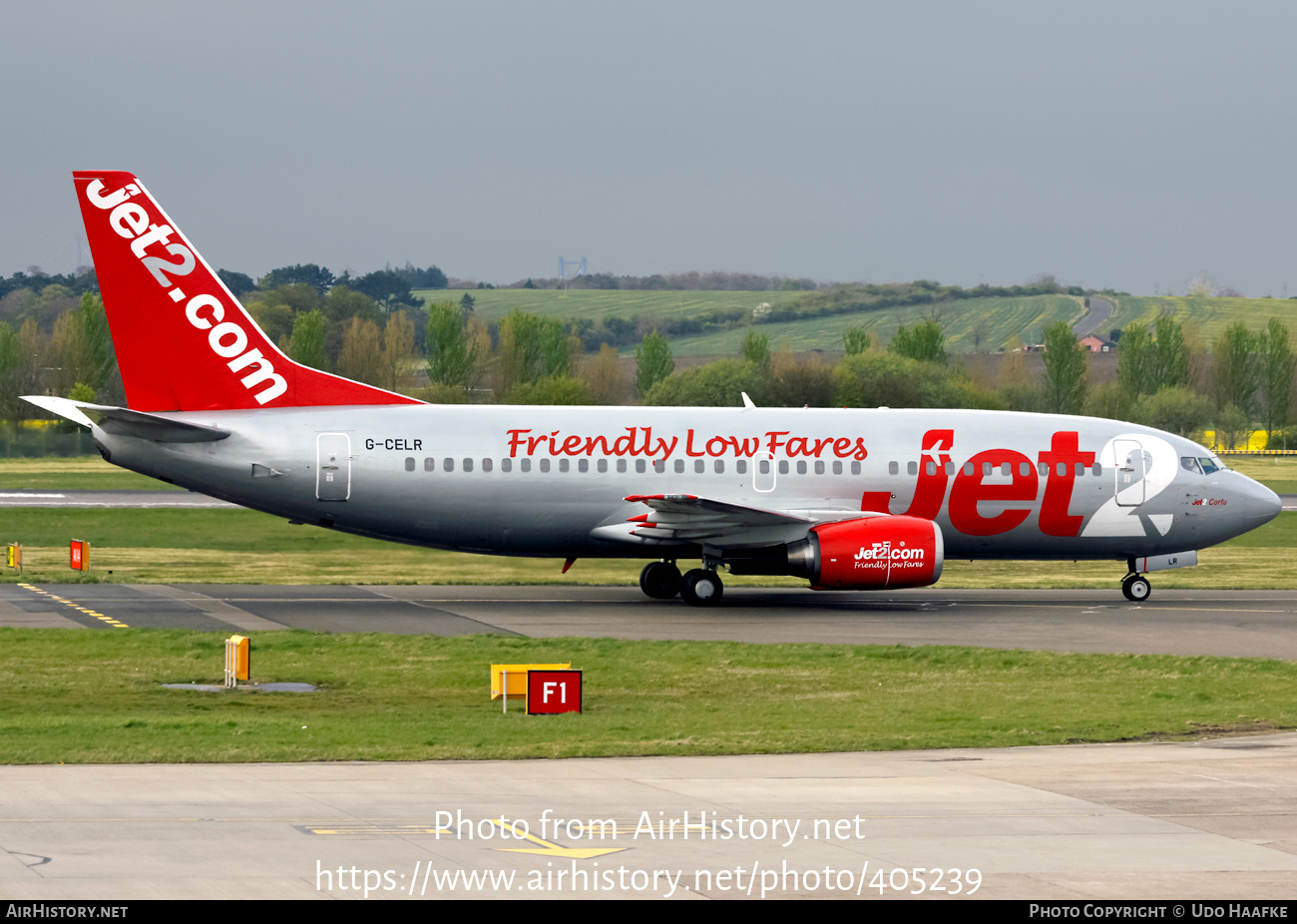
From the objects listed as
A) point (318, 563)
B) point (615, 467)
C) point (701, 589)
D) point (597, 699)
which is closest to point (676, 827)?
point (597, 699)

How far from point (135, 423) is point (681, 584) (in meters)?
12.9

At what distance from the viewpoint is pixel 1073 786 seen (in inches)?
657

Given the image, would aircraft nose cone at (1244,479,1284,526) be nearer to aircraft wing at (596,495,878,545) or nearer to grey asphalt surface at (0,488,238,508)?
aircraft wing at (596,495,878,545)

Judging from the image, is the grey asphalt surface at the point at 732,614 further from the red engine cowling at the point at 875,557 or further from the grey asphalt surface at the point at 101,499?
the grey asphalt surface at the point at 101,499

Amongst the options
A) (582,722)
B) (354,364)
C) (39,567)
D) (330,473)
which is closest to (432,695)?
(582,722)

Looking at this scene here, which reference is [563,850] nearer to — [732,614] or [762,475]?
[732,614]

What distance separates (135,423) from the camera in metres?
33.7

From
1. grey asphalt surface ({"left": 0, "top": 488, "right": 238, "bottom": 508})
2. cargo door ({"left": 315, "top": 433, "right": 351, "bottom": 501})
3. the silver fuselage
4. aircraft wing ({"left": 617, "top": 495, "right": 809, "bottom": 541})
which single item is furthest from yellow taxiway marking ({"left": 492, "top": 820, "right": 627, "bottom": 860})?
grey asphalt surface ({"left": 0, "top": 488, "right": 238, "bottom": 508})

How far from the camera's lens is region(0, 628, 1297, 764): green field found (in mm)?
19312

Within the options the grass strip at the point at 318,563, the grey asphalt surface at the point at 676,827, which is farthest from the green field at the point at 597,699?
the grass strip at the point at 318,563

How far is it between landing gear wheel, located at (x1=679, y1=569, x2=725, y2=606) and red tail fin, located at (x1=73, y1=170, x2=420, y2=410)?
382 inches

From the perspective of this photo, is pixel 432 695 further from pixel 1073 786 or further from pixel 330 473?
pixel 330 473

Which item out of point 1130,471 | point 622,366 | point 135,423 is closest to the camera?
point 135,423

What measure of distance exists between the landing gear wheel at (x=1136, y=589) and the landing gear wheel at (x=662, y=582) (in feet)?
36.5
